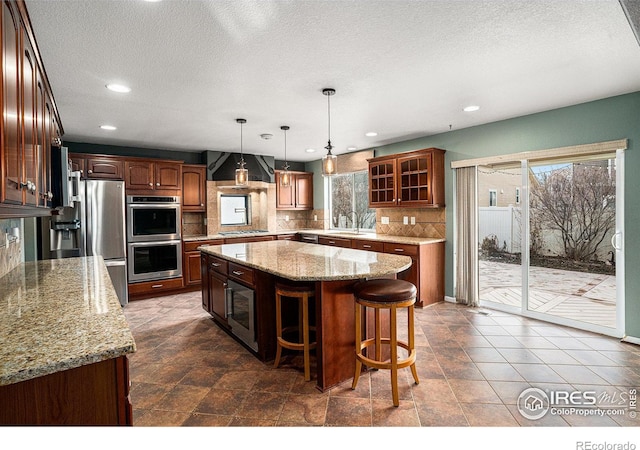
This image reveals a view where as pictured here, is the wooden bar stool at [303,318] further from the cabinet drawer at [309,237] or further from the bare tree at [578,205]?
the cabinet drawer at [309,237]

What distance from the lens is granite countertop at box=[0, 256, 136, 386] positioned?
3.26ft

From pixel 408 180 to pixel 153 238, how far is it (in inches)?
151

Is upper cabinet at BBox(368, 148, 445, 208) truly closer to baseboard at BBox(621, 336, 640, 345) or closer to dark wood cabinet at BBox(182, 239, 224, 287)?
baseboard at BBox(621, 336, 640, 345)

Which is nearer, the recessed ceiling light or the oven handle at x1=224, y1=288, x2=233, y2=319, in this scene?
the recessed ceiling light

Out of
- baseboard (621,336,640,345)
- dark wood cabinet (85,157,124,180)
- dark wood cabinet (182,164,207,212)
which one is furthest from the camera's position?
dark wood cabinet (182,164,207,212)

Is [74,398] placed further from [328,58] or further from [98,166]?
[98,166]

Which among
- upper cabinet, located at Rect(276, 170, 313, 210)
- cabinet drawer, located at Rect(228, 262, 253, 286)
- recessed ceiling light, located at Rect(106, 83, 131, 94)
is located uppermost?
recessed ceiling light, located at Rect(106, 83, 131, 94)

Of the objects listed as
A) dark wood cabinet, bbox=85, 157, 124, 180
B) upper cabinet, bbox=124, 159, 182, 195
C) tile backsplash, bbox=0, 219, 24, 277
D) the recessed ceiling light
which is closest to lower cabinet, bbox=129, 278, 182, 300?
upper cabinet, bbox=124, 159, 182, 195

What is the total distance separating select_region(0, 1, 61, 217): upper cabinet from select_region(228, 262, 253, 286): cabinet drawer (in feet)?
4.78

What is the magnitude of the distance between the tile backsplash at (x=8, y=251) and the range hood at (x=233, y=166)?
302cm

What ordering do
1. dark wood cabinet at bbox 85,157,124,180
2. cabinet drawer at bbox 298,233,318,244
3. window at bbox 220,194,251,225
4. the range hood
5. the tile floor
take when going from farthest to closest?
1. window at bbox 220,194,251,225
2. cabinet drawer at bbox 298,233,318,244
3. the range hood
4. dark wood cabinet at bbox 85,157,124,180
5. the tile floor

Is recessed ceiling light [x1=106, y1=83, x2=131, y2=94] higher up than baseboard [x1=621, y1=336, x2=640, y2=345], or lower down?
higher up

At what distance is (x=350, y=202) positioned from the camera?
21.0 ft

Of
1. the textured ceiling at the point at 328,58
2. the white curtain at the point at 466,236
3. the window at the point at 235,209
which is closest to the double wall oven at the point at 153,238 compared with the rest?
the window at the point at 235,209
